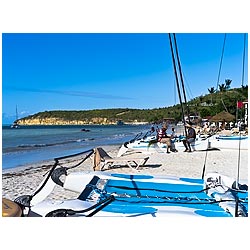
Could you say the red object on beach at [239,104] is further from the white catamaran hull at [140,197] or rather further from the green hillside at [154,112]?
the white catamaran hull at [140,197]

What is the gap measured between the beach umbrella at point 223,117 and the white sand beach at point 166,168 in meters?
0.51

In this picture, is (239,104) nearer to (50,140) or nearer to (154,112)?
(154,112)

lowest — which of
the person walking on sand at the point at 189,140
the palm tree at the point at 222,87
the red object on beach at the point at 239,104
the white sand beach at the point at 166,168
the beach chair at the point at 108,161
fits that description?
the white sand beach at the point at 166,168

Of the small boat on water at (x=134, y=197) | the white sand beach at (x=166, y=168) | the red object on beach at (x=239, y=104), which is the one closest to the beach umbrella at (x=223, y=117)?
the red object on beach at (x=239, y=104)

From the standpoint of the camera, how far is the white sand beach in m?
3.90

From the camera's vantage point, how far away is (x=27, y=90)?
404 centimetres

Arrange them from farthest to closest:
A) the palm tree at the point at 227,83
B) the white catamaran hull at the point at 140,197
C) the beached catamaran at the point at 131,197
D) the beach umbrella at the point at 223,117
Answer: the beach umbrella at the point at 223,117, the palm tree at the point at 227,83, the white catamaran hull at the point at 140,197, the beached catamaran at the point at 131,197

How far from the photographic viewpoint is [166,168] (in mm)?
4879

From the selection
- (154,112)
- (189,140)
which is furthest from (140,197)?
(189,140)

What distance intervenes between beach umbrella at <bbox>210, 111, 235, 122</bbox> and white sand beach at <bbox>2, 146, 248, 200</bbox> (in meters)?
0.51

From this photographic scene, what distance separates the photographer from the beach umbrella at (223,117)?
15.3ft
